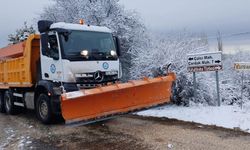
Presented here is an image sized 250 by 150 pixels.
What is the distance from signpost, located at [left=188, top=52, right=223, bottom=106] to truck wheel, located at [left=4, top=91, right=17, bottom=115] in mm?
6422

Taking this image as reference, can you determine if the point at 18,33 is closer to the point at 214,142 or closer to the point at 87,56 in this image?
the point at 87,56

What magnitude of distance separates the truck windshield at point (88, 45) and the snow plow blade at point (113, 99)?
1.45 m

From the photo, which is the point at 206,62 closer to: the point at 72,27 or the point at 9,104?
the point at 72,27

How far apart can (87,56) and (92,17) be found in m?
11.1

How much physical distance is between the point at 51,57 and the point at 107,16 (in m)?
11.4

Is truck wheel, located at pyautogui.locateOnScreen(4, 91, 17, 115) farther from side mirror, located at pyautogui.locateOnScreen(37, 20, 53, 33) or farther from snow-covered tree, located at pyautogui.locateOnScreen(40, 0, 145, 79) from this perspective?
snow-covered tree, located at pyautogui.locateOnScreen(40, 0, 145, 79)

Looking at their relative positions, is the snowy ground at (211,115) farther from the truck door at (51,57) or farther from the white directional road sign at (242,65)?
the truck door at (51,57)

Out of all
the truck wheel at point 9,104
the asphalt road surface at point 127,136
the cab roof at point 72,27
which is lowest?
the asphalt road surface at point 127,136

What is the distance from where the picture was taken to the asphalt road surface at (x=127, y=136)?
281 inches

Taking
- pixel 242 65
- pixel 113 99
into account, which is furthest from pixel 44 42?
pixel 242 65

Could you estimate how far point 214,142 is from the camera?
7.16m

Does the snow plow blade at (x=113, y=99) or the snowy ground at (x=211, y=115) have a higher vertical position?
the snow plow blade at (x=113, y=99)

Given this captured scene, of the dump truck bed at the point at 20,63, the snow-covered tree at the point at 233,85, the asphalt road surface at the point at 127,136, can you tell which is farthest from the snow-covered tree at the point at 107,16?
the asphalt road surface at the point at 127,136

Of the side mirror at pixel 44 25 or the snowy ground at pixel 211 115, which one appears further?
the side mirror at pixel 44 25
